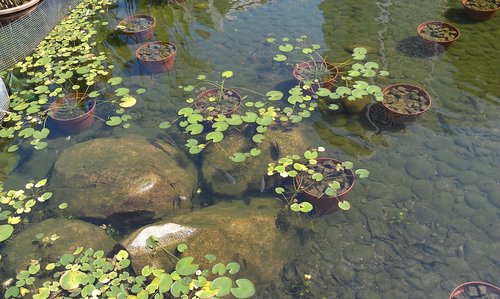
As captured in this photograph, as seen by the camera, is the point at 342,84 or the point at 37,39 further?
the point at 37,39

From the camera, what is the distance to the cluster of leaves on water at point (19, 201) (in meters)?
3.84

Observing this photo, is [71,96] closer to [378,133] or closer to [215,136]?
[215,136]

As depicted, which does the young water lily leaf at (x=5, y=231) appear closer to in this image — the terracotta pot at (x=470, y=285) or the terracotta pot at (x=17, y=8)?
the terracotta pot at (x=470, y=285)

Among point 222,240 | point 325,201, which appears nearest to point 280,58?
point 325,201

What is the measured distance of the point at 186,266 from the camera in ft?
10.5

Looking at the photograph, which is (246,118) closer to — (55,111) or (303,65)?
(303,65)

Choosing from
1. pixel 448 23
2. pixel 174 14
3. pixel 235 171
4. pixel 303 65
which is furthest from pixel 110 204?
pixel 448 23

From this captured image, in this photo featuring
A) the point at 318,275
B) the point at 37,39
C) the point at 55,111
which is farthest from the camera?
the point at 37,39

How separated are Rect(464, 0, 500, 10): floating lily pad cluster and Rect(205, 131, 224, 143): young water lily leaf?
4611 mm

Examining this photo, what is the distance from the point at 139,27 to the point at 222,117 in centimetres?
275

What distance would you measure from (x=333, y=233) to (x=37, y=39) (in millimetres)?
5145

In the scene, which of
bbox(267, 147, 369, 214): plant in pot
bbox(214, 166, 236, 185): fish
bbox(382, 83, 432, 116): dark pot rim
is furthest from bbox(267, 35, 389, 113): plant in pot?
bbox(214, 166, 236, 185): fish

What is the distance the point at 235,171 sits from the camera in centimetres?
420

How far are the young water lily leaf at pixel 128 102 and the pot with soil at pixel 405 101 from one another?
3.05 metres
